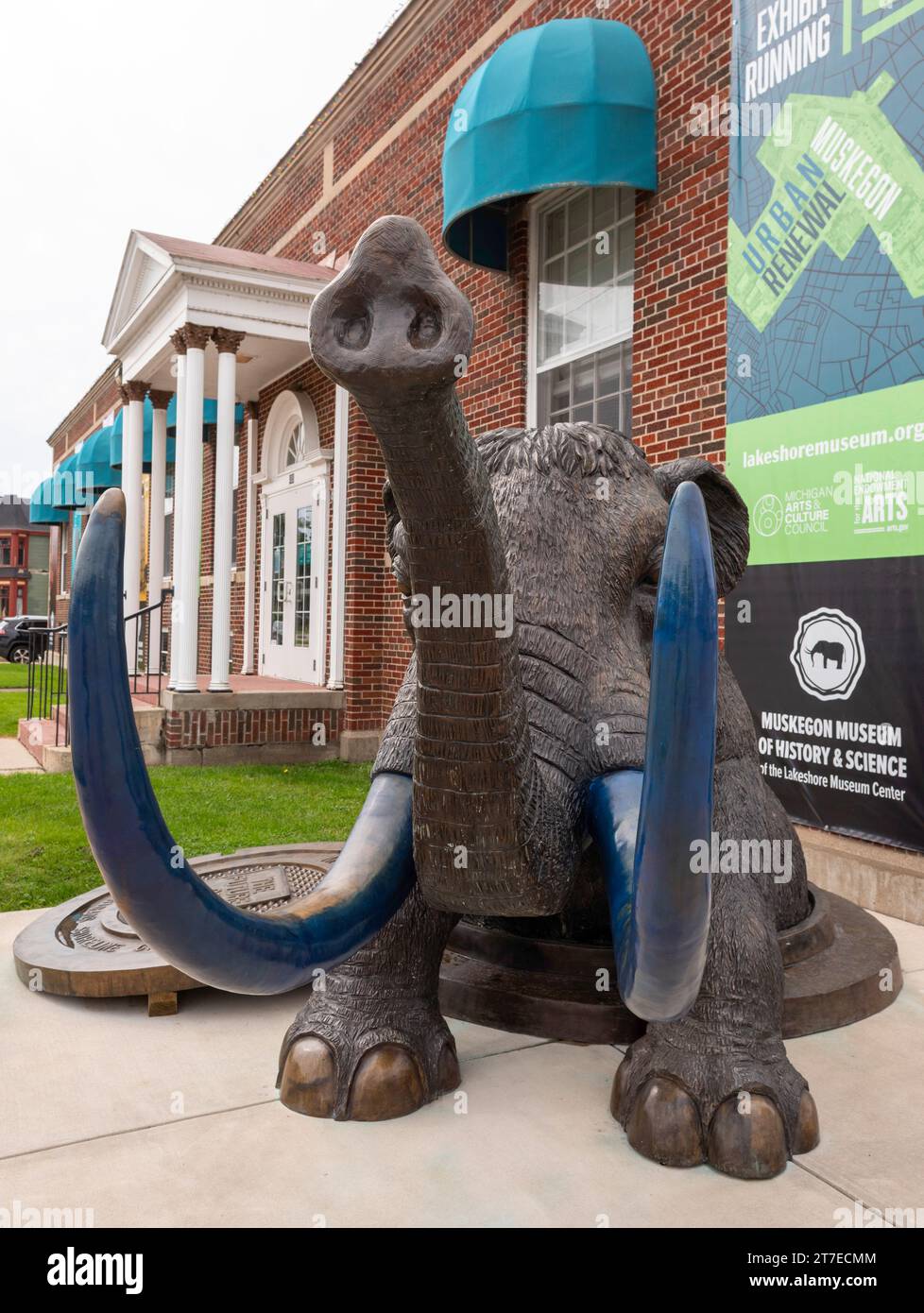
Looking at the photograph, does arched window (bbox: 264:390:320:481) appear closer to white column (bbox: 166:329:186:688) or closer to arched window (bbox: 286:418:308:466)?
arched window (bbox: 286:418:308:466)

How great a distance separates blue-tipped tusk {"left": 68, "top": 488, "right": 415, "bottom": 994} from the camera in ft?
4.25

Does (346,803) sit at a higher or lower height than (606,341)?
lower

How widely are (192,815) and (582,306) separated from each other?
16.6 feet

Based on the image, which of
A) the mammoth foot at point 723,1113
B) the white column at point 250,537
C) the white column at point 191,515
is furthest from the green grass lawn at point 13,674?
the mammoth foot at point 723,1113

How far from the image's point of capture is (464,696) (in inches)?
63.8

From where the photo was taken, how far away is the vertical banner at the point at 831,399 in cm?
472

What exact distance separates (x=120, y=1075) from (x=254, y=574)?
12105 millimetres

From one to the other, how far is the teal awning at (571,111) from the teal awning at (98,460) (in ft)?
45.7

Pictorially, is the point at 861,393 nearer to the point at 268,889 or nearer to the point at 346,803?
the point at 268,889

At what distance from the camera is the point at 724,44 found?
20.1ft

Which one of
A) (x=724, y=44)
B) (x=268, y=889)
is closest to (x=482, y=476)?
(x=268, y=889)

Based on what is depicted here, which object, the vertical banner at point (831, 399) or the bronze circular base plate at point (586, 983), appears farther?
the vertical banner at point (831, 399)

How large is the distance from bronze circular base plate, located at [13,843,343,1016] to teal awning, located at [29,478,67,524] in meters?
23.6

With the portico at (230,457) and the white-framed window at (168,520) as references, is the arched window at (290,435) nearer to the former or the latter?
the portico at (230,457)
